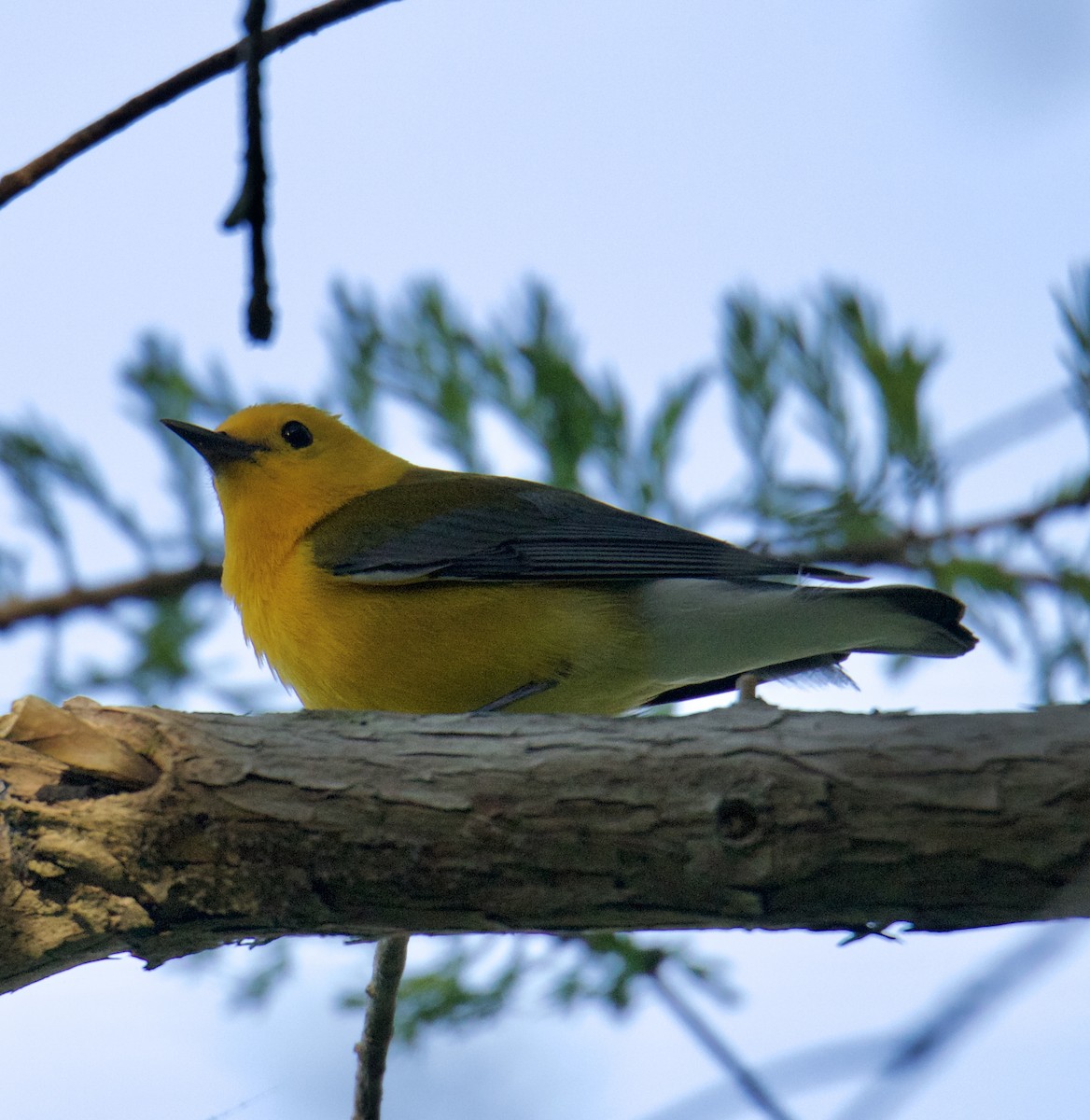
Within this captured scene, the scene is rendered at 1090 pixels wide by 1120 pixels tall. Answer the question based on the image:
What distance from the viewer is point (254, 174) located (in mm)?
2340

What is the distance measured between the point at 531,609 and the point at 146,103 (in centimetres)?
231

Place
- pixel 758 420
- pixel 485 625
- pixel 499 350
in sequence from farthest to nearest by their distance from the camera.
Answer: pixel 499 350 → pixel 758 420 → pixel 485 625

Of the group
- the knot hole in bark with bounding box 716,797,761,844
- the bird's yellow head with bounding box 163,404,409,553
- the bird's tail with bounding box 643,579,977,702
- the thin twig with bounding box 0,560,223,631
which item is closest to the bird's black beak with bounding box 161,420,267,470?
the bird's yellow head with bounding box 163,404,409,553

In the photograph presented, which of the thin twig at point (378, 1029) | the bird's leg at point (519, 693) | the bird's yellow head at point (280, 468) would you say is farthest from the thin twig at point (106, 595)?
the thin twig at point (378, 1029)

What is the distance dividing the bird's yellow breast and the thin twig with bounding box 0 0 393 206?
2062mm

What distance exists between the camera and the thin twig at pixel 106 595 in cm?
487

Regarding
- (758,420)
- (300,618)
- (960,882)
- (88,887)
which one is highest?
(758,420)

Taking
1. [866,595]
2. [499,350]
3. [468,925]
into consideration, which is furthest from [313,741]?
[499,350]

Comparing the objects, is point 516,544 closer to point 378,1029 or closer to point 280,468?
point 280,468

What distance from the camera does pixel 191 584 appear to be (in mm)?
5199

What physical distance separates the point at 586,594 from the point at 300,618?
94 centimetres

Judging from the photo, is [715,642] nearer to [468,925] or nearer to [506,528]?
[506,528]

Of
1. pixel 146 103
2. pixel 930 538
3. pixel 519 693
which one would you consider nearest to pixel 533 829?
pixel 519 693

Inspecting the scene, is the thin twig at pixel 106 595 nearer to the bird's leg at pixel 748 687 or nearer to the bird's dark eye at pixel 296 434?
the bird's dark eye at pixel 296 434
